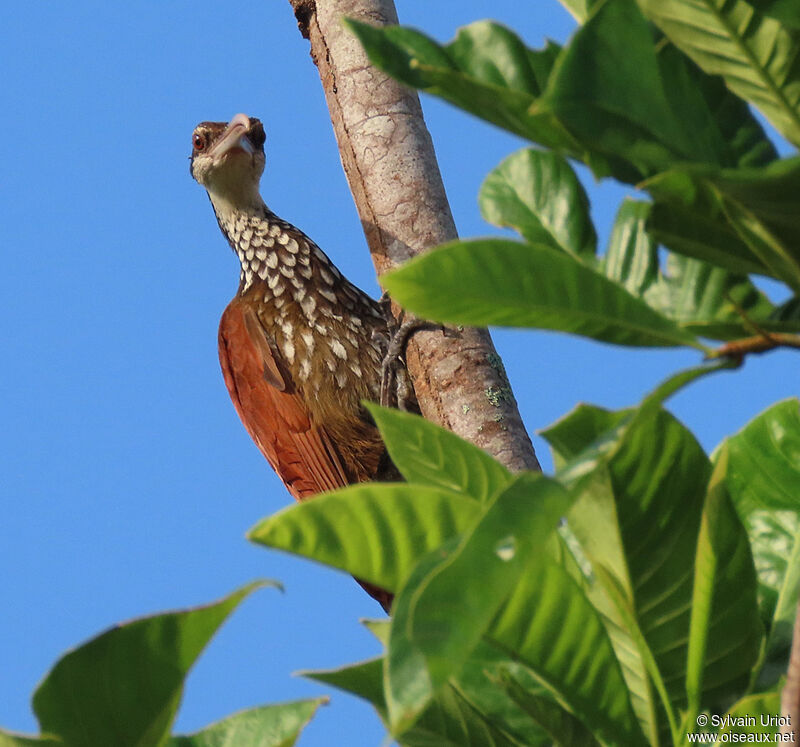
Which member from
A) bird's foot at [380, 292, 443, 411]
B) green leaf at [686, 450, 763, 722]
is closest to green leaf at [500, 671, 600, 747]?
green leaf at [686, 450, 763, 722]

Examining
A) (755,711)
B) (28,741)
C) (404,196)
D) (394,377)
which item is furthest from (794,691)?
(394,377)

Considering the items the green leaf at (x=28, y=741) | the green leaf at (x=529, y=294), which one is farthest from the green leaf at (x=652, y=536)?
the green leaf at (x=28, y=741)

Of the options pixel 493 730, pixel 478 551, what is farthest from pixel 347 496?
pixel 493 730

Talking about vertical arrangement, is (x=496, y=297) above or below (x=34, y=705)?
above

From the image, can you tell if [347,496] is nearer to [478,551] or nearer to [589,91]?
[478,551]

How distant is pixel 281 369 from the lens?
13.7 feet

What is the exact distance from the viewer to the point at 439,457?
3.91ft

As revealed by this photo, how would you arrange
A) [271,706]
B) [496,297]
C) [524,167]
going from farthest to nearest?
[524,167] < [271,706] < [496,297]

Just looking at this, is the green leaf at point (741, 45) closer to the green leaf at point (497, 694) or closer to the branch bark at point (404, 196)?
the green leaf at point (497, 694)

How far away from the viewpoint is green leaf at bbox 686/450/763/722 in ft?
3.64

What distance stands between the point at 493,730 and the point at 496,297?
1.86 feet

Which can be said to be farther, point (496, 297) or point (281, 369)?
point (281, 369)

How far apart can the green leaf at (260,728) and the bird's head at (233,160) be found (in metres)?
3.63

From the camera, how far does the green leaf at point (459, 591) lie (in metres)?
0.76
